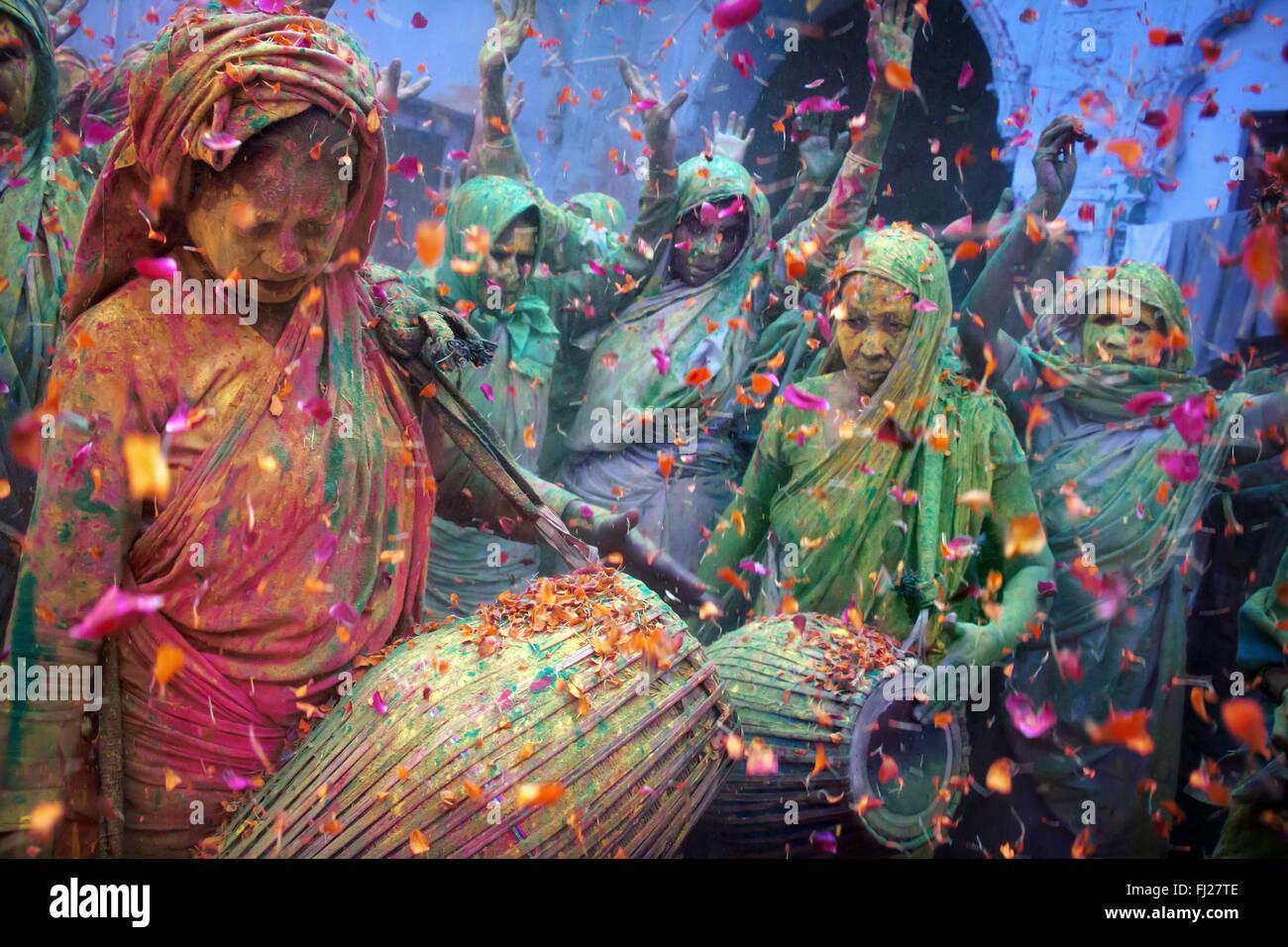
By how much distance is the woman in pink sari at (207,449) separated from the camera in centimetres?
158

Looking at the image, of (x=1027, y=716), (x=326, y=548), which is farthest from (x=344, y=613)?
(x=1027, y=716)

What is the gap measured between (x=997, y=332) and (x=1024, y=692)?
1.05 m

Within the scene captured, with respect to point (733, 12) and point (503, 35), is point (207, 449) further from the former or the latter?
point (733, 12)

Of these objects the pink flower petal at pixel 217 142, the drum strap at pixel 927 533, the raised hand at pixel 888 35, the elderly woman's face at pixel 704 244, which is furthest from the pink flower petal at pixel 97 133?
the drum strap at pixel 927 533

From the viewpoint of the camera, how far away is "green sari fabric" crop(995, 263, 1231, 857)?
2.85 metres

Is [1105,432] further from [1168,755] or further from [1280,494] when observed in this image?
[1168,755]

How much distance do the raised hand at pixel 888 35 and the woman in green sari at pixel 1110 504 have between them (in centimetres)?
48

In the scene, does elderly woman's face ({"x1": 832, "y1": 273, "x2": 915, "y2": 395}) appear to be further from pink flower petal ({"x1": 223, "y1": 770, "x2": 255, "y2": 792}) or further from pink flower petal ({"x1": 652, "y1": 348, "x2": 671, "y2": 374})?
pink flower petal ({"x1": 223, "y1": 770, "x2": 255, "y2": 792})

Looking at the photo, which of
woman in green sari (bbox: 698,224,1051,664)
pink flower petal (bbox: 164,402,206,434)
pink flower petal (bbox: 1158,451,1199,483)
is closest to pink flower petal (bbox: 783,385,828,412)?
woman in green sari (bbox: 698,224,1051,664)

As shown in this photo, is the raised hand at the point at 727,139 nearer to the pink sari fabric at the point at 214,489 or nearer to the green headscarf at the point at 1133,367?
the green headscarf at the point at 1133,367

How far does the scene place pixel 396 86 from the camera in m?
2.82

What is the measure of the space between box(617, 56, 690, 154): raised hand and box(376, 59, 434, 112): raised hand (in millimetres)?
595

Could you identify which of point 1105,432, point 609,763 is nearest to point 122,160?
point 609,763

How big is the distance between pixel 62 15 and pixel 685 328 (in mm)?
1739
